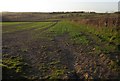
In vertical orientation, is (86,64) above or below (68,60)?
above

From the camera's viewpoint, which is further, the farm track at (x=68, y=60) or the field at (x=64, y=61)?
the farm track at (x=68, y=60)

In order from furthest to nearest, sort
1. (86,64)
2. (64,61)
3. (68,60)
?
1. (68,60)
2. (64,61)
3. (86,64)

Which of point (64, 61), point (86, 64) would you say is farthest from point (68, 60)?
point (86, 64)

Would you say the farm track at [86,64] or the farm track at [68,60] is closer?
the farm track at [86,64]

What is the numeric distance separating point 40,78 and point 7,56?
24.3ft

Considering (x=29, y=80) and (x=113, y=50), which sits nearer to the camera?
(x=29, y=80)

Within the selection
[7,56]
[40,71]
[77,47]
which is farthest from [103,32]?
[40,71]

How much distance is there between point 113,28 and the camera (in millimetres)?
32906

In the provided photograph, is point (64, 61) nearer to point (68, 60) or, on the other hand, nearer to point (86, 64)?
point (68, 60)

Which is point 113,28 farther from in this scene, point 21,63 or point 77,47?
point 21,63

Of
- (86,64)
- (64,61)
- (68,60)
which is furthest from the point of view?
(68,60)

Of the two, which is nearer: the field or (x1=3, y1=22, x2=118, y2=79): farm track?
the field

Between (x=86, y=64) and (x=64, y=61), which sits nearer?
(x=86, y=64)

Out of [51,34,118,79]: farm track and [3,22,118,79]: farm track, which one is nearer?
[51,34,118,79]: farm track
